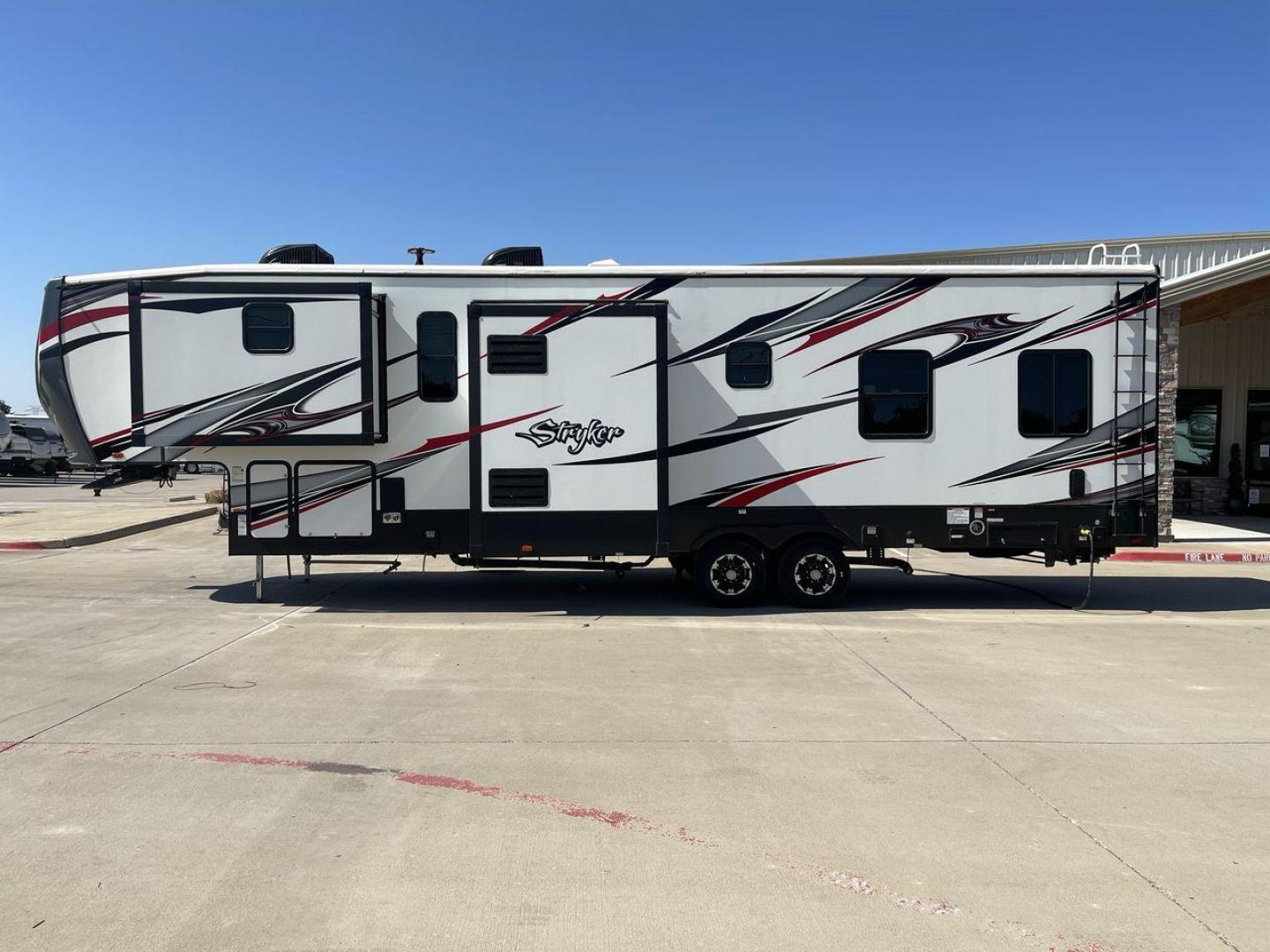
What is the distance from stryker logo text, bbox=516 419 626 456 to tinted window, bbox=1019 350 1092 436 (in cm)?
445

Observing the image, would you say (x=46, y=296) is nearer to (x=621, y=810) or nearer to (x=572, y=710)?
(x=572, y=710)

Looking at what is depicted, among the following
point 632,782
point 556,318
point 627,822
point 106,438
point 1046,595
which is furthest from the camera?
point 1046,595

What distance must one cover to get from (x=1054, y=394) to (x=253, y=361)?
341 inches

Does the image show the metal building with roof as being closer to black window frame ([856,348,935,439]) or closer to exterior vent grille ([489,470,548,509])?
black window frame ([856,348,935,439])

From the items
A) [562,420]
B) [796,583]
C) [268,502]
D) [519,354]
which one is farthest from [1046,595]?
[268,502]

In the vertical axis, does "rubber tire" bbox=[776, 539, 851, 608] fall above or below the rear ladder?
below

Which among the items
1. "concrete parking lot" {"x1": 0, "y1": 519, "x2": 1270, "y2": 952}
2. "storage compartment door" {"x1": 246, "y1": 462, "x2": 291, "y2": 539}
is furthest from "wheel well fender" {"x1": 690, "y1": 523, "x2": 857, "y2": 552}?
"storage compartment door" {"x1": 246, "y1": 462, "x2": 291, "y2": 539}

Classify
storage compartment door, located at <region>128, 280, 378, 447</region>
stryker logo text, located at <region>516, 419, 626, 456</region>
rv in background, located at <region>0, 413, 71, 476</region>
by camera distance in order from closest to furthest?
1. storage compartment door, located at <region>128, 280, 378, 447</region>
2. stryker logo text, located at <region>516, 419, 626, 456</region>
3. rv in background, located at <region>0, 413, 71, 476</region>

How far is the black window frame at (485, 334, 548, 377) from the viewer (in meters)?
9.29

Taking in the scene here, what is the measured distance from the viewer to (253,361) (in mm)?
9312

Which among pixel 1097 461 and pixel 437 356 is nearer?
pixel 437 356

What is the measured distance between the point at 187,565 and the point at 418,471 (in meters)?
5.84

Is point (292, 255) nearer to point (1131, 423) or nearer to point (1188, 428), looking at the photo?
point (1131, 423)

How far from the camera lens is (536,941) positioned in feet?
11.2
